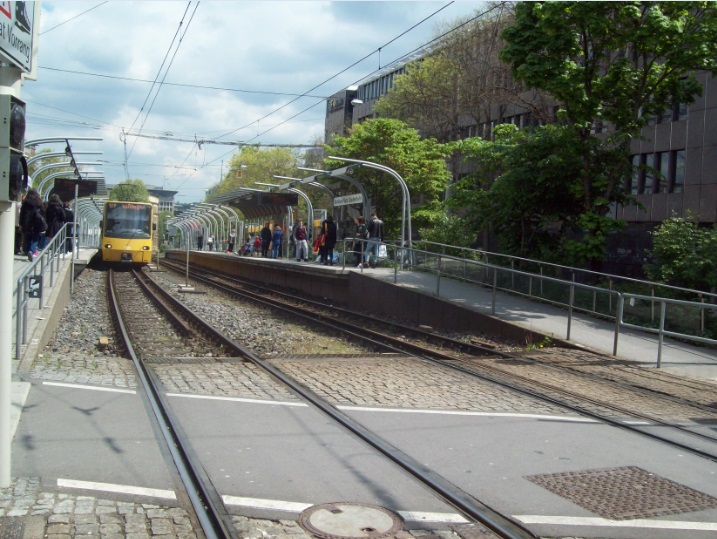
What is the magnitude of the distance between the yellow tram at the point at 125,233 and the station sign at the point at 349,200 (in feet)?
38.0

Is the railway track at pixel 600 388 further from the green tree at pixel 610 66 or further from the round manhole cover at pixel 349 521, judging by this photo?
the green tree at pixel 610 66

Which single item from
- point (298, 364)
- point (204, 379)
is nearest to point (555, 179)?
point (298, 364)

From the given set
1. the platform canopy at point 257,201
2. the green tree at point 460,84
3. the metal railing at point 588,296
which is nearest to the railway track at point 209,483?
the metal railing at point 588,296

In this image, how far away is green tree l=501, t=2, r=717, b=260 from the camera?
15.7m

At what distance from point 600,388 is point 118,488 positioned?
20.9 ft

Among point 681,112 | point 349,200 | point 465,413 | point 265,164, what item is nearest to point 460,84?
point 681,112

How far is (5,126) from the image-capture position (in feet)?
15.3

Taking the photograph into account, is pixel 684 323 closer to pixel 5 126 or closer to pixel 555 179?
pixel 555 179

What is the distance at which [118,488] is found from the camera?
4.89m

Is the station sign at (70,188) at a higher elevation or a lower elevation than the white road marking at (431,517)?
higher

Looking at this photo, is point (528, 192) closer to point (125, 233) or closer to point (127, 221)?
point (125, 233)

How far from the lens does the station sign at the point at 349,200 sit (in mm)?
27812

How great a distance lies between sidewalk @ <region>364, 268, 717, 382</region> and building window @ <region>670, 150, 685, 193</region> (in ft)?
49.6

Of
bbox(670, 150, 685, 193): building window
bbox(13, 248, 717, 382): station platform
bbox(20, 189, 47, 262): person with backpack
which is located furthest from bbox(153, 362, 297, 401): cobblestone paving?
bbox(670, 150, 685, 193): building window
